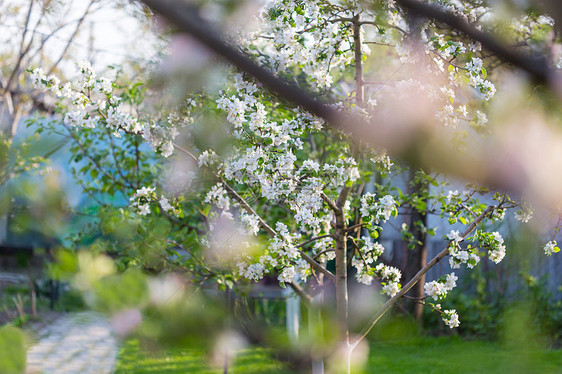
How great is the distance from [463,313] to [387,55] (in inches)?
104

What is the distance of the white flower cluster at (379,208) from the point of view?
2.54 m

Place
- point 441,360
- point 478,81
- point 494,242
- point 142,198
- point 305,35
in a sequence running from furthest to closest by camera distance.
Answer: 1. point 441,360
2. point 142,198
3. point 494,242
4. point 305,35
5. point 478,81

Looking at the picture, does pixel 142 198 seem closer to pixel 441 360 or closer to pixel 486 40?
pixel 486 40

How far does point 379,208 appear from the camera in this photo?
8.47 feet

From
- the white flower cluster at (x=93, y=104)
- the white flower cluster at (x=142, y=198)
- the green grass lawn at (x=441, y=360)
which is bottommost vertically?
the green grass lawn at (x=441, y=360)

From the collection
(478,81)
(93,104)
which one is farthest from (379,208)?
(93,104)

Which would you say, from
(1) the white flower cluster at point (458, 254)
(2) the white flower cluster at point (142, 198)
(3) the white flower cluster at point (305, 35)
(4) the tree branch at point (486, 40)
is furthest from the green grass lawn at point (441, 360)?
(4) the tree branch at point (486, 40)

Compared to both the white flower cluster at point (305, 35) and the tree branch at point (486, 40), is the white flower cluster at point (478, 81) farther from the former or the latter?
the tree branch at point (486, 40)

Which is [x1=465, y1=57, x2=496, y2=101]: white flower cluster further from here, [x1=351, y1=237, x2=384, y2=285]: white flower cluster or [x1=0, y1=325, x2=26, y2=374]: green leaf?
[x1=0, y1=325, x2=26, y2=374]: green leaf

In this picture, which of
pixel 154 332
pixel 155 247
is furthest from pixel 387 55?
pixel 154 332

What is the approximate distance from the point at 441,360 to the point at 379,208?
2674 mm

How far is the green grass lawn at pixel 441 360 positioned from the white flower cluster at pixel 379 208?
1.52m

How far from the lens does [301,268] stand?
273 cm

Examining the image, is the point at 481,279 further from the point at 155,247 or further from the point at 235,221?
the point at 155,247
